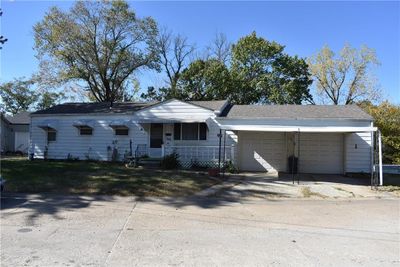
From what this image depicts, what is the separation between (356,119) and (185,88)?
19.7 m

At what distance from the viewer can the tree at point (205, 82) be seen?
105 ft

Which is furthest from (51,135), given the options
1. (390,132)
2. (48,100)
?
(48,100)

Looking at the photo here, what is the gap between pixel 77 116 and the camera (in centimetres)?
2136

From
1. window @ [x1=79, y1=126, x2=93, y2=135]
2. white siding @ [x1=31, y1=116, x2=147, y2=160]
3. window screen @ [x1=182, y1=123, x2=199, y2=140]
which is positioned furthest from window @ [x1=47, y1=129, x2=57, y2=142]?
window screen @ [x1=182, y1=123, x2=199, y2=140]

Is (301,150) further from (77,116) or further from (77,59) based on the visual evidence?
(77,59)

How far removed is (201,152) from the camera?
18.4 meters

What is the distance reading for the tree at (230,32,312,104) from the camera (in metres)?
32.5

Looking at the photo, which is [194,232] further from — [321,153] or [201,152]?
[321,153]

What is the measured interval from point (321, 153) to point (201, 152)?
19.9 ft

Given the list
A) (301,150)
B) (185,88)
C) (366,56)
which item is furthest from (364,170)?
(366,56)

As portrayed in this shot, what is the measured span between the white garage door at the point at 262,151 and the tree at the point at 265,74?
14625 millimetres

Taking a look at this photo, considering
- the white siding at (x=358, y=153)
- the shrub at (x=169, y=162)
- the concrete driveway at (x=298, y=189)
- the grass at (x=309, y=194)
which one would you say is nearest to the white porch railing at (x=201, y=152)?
the shrub at (x=169, y=162)

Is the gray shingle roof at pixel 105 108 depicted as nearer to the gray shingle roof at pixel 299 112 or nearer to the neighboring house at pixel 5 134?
the gray shingle roof at pixel 299 112

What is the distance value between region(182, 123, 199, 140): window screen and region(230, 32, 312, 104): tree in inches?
548
